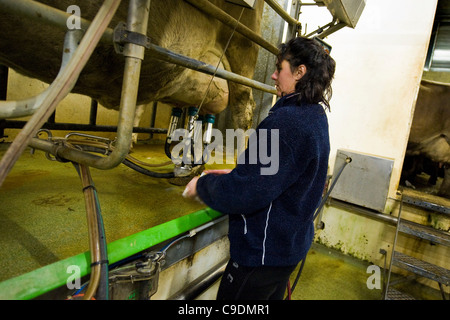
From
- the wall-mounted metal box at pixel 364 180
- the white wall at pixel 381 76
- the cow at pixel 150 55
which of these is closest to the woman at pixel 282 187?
the cow at pixel 150 55

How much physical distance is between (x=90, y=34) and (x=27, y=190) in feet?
4.37

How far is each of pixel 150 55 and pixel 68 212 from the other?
948mm

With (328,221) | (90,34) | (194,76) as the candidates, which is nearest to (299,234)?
(90,34)

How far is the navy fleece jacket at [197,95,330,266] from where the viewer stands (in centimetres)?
86

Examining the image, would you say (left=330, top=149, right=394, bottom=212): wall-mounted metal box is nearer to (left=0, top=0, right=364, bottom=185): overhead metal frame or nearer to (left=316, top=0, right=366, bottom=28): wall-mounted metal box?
(left=316, top=0, right=366, bottom=28): wall-mounted metal box

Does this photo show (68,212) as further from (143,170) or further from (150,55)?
(150,55)

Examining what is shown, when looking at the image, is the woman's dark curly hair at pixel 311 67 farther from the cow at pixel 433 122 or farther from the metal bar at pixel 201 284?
the cow at pixel 433 122

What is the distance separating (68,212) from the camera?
4.51 ft

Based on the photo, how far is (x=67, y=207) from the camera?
4.68 feet

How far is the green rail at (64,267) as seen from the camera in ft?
2.18

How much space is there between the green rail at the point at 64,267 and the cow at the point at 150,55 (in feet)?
2.95

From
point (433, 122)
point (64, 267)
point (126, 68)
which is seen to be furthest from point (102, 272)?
point (433, 122)

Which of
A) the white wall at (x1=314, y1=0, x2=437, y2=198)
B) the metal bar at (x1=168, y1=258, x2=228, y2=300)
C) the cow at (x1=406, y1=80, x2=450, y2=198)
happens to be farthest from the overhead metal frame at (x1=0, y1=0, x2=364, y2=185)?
the cow at (x1=406, y1=80, x2=450, y2=198)

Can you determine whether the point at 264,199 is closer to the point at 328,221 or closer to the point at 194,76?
the point at 194,76
